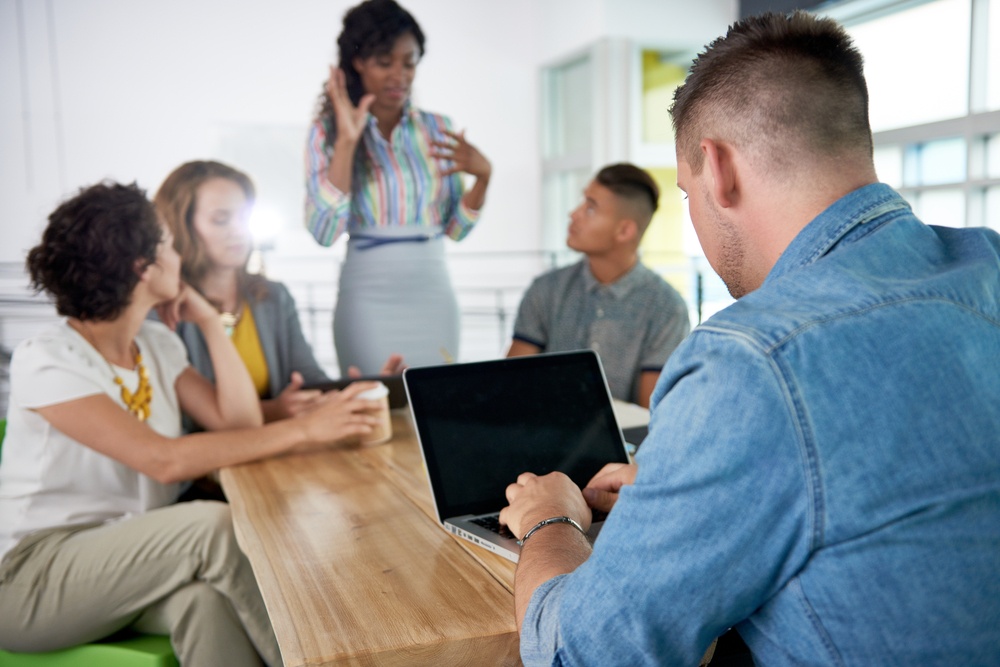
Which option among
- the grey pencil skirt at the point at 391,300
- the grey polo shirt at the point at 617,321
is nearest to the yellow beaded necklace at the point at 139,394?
the grey pencil skirt at the point at 391,300

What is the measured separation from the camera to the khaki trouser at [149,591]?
59.0 inches

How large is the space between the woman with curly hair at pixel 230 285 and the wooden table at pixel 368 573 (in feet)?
3.37

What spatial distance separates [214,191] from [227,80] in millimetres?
495

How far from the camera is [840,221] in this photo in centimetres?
81

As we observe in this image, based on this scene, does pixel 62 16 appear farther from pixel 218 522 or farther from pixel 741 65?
pixel 741 65

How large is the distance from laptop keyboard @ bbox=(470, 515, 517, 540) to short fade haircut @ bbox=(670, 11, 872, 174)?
582mm

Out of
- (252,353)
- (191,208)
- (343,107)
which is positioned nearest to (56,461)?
(252,353)

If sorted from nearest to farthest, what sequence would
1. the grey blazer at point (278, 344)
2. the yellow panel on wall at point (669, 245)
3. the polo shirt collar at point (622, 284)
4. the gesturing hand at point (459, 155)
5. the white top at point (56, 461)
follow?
the white top at point (56, 461) < the grey blazer at point (278, 344) < the polo shirt collar at point (622, 284) < the gesturing hand at point (459, 155) < the yellow panel on wall at point (669, 245)

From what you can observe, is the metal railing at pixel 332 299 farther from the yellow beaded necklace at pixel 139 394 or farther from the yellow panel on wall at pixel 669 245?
the yellow beaded necklace at pixel 139 394

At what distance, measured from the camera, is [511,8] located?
3.51 meters

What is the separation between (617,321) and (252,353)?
1.16 meters

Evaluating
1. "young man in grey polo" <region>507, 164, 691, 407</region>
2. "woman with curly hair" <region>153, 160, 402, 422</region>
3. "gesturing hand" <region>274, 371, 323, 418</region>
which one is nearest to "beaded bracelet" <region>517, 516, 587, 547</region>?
"gesturing hand" <region>274, 371, 323, 418</region>

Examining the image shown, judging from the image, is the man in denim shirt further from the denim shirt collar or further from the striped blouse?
the striped blouse

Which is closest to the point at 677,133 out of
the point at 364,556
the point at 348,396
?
the point at 364,556
